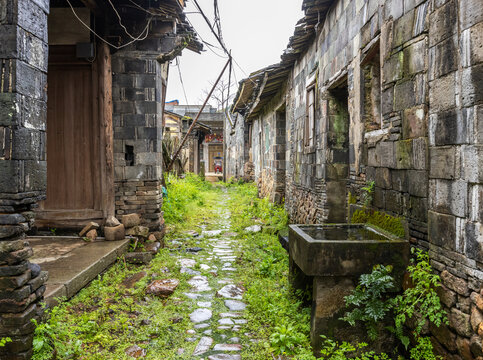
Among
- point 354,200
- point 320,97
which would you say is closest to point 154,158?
point 320,97

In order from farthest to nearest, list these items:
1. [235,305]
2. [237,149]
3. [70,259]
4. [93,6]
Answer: [237,149]
[93,6]
[70,259]
[235,305]

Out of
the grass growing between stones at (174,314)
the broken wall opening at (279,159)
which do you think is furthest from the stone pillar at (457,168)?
the broken wall opening at (279,159)

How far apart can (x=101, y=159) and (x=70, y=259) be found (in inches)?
74.2

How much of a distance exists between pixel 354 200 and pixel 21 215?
3606mm

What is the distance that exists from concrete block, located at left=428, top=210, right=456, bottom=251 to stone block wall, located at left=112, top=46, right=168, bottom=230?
450cm

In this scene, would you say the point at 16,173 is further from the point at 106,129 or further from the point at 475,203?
the point at 106,129

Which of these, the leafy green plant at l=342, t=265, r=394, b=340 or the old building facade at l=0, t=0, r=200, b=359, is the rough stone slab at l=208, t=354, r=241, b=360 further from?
the old building facade at l=0, t=0, r=200, b=359

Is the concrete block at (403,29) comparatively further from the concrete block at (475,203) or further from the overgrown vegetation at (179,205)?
the overgrown vegetation at (179,205)

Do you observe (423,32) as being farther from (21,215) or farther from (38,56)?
(21,215)

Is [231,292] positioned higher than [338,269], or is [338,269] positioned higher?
[338,269]

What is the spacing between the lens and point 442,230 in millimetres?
2635

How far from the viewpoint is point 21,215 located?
263 cm

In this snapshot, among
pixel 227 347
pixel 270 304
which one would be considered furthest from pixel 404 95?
pixel 227 347

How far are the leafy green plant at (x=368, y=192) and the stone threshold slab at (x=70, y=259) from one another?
323cm
